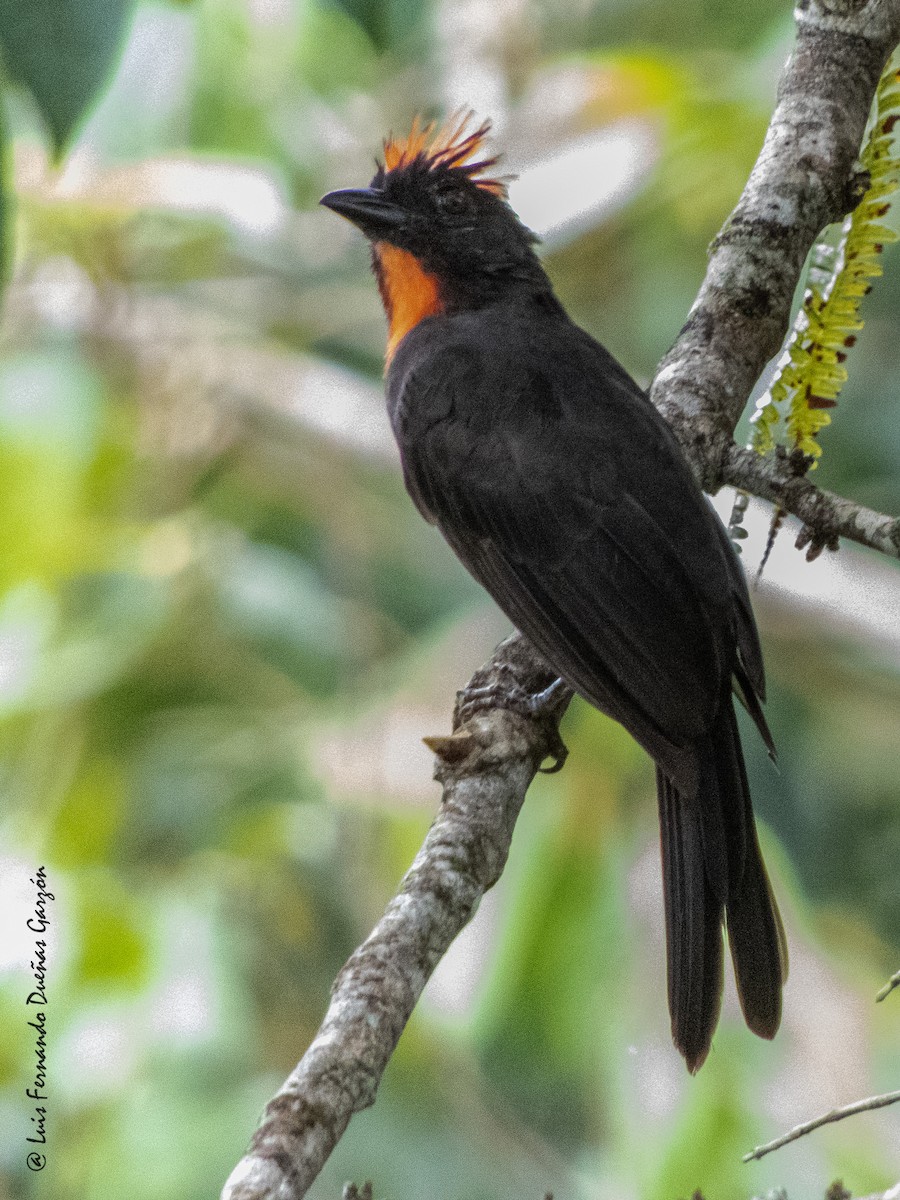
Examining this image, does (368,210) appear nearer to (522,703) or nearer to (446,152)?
(446,152)

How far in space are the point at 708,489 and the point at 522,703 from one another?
0.72m

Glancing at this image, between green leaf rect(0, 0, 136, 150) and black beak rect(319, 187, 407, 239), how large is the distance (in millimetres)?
1637

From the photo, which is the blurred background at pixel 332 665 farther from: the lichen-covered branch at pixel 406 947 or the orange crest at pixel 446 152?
the lichen-covered branch at pixel 406 947

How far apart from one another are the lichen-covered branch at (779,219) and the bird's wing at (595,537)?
0.15 m

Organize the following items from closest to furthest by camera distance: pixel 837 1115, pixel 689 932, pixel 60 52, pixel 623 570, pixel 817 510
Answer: pixel 837 1115 < pixel 60 52 < pixel 817 510 < pixel 689 932 < pixel 623 570

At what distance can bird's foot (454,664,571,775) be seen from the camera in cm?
254

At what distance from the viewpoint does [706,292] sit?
3.04 metres

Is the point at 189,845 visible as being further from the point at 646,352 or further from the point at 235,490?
the point at 646,352

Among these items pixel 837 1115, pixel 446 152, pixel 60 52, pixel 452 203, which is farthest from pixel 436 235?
pixel 837 1115

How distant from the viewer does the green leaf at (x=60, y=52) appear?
1806 millimetres

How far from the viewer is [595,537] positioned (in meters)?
2.80

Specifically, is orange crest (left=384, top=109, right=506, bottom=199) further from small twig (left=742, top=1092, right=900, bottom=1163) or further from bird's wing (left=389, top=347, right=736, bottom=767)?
small twig (left=742, top=1092, right=900, bottom=1163)

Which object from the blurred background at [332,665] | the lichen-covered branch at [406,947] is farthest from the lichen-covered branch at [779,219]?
the blurred background at [332,665]

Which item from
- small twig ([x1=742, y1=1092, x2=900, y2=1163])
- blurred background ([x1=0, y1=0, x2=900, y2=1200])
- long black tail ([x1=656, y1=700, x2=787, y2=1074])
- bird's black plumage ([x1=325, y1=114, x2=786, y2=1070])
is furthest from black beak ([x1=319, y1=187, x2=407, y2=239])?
small twig ([x1=742, y1=1092, x2=900, y2=1163])
